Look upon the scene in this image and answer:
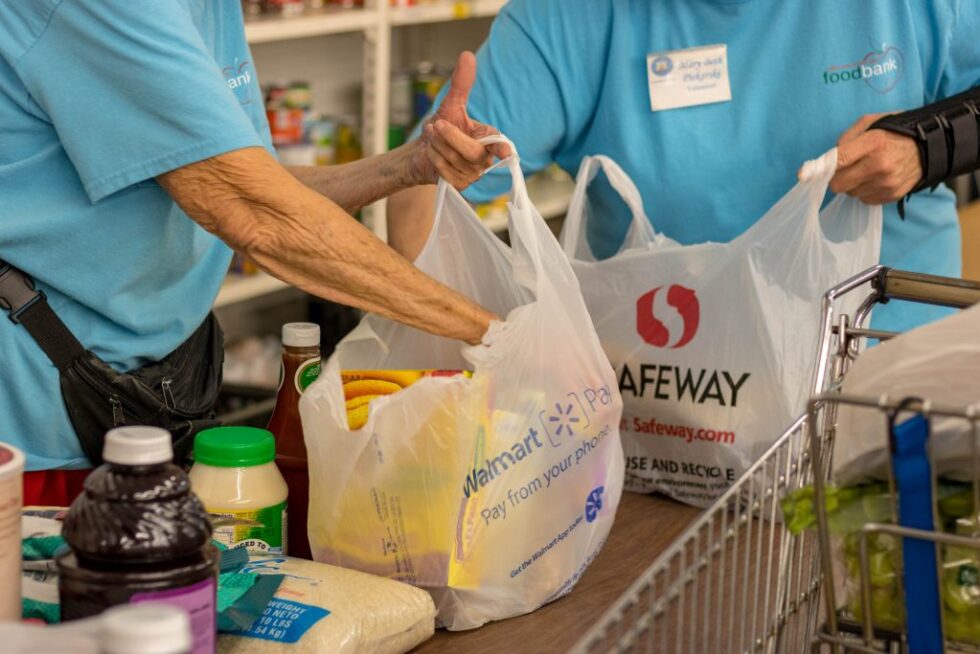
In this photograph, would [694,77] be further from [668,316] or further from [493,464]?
[493,464]

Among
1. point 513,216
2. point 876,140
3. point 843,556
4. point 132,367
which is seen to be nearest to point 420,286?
point 513,216

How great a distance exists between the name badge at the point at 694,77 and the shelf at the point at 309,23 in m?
1.11

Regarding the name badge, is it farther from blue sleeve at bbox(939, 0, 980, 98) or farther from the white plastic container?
the white plastic container

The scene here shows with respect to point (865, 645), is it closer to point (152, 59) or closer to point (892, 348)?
point (892, 348)

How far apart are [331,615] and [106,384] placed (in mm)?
383

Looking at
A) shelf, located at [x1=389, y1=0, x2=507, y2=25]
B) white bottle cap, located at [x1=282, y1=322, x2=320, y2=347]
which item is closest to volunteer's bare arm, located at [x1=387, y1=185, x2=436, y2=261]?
white bottle cap, located at [x1=282, y1=322, x2=320, y2=347]

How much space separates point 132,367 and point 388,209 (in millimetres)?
557

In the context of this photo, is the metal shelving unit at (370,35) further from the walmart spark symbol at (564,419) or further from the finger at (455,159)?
the walmart spark symbol at (564,419)

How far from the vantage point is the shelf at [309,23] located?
8.74 ft

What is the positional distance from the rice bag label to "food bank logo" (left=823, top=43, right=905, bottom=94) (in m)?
1.00

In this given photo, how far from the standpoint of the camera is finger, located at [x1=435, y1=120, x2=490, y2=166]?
1.35 m

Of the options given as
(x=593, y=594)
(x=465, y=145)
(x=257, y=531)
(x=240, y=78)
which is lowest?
(x=593, y=594)

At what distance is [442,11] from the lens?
132 inches

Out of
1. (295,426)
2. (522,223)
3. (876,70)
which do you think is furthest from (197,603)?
(876,70)
